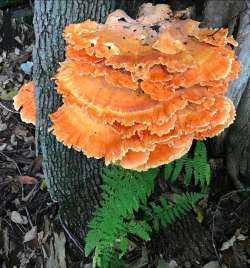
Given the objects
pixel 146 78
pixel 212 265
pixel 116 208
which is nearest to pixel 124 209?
pixel 116 208

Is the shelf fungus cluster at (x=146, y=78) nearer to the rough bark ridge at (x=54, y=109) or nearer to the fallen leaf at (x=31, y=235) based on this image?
the rough bark ridge at (x=54, y=109)

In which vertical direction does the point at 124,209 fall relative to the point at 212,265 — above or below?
above

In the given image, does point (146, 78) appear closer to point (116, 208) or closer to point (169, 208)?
point (116, 208)

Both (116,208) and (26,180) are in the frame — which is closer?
(116,208)

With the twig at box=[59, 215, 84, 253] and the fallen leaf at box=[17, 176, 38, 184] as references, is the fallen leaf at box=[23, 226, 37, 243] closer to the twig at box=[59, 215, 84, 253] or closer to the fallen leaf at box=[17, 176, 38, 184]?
the twig at box=[59, 215, 84, 253]

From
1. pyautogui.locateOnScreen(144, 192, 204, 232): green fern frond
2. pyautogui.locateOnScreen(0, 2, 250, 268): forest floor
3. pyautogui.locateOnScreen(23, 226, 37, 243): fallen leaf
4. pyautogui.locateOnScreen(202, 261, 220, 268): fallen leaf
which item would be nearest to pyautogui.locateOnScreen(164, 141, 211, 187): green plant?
pyautogui.locateOnScreen(144, 192, 204, 232): green fern frond

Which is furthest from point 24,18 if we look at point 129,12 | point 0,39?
point 129,12

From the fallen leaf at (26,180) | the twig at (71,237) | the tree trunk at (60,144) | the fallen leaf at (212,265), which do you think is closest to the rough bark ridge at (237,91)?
the tree trunk at (60,144)
